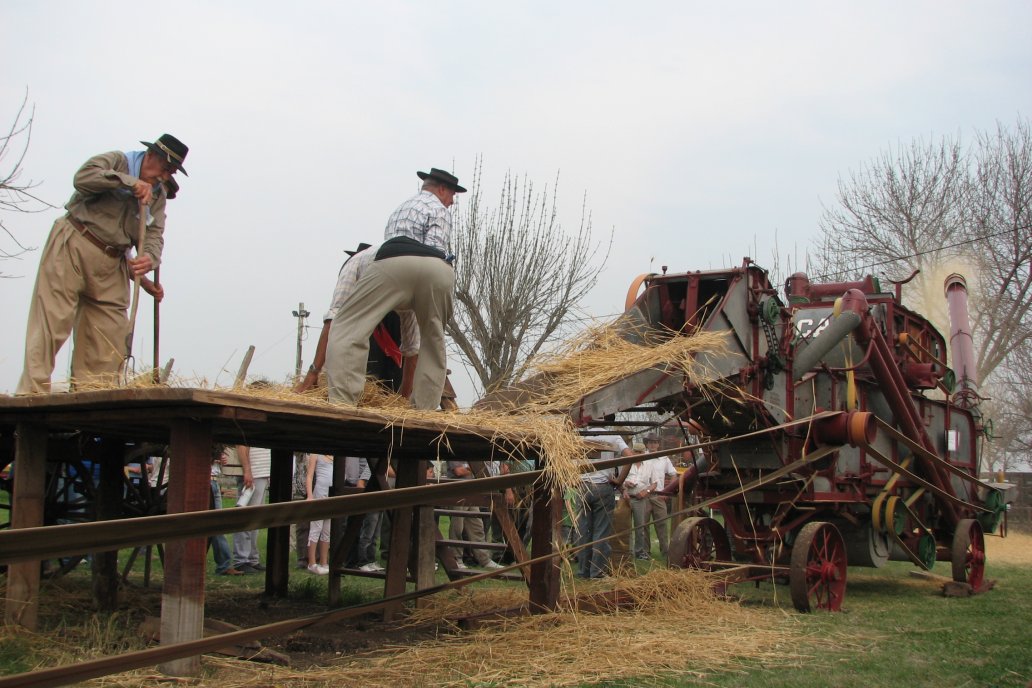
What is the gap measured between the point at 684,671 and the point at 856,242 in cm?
2588

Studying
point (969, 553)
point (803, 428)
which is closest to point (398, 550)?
point (803, 428)

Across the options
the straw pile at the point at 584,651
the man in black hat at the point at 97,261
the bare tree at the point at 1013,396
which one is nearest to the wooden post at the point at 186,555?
the straw pile at the point at 584,651

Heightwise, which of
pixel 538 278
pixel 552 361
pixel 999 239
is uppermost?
pixel 999 239

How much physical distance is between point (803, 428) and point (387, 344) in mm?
3702

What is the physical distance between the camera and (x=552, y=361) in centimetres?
659

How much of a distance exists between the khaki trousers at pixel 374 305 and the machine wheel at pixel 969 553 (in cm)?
627

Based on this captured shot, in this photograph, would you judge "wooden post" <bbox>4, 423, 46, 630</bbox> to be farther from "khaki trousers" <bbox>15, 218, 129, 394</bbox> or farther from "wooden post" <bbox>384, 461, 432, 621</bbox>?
"wooden post" <bbox>384, 461, 432, 621</bbox>

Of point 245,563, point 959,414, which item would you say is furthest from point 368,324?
point 959,414

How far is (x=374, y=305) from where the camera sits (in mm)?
5754

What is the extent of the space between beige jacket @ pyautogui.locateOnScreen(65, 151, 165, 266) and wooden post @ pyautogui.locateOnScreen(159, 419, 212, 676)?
2084 mm

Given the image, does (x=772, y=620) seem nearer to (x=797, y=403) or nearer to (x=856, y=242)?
(x=797, y=403)

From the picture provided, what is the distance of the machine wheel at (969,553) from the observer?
30.5 ft

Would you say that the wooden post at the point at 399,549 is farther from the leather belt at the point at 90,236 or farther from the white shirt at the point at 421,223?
the leather belt at the point at 90,236

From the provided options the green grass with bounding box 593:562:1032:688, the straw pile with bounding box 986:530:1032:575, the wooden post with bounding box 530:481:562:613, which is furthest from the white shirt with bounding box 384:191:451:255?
the straw pile with bounding box 986:530:1032:575
